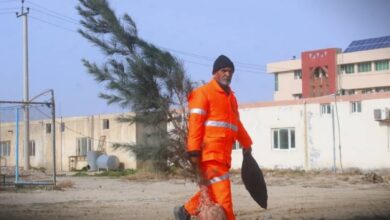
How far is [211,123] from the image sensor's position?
19.6 ft

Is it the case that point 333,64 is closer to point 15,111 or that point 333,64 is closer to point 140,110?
point 15,111

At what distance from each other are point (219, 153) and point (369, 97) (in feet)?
70.0

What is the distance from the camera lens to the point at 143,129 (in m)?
6.29

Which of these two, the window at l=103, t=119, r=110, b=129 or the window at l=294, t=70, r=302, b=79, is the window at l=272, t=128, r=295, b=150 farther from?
the window at l=294, t=70, r=302, b=79

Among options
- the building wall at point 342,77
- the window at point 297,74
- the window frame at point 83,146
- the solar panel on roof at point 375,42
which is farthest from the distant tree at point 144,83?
the window at point 297,74

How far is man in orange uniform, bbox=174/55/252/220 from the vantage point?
19.1 ft

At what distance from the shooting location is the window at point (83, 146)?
3566 centimetres

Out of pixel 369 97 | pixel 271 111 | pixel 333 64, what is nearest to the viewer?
Result: pixel 369 97

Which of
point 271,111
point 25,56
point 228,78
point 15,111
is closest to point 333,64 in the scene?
point 271,111

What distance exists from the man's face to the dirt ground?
151 centimetres

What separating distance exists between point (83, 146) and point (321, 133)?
47.9 feet

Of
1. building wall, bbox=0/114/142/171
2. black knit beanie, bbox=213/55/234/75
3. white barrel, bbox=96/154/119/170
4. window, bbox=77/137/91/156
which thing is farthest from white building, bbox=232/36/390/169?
black knit beanie, bbox=213/55/234/75

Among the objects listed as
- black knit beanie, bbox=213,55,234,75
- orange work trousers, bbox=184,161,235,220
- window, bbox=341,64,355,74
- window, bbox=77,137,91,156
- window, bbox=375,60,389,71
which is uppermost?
window, bbox=341,64,355,74

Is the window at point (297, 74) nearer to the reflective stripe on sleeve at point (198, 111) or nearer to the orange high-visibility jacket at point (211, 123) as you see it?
the orange high-visibility jacket at point (211, 123)
